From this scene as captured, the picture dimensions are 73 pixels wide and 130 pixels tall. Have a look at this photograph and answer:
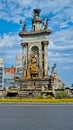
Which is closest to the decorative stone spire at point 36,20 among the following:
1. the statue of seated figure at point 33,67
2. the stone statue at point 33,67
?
the statue of seated figure at point 33,67

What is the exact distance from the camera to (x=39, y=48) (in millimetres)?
105500

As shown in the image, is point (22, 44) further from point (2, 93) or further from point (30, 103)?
point (30, 103)

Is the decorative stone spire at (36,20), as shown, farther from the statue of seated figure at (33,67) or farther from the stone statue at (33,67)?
the stone statue at (33,67)

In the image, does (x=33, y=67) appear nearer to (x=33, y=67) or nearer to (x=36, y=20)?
(x=33, y=67)

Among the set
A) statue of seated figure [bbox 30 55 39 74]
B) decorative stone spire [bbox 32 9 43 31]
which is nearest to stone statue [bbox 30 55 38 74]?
statue of seated figure [bbox 30 55 39 74]

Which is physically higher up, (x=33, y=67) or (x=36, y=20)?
(x=36, y=20)

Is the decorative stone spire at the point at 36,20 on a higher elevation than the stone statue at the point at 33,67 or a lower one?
higher

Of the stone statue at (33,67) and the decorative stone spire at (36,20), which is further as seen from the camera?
the decorative stone spire at (36,20)

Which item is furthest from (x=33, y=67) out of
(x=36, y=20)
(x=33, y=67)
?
(x=36, y=20)

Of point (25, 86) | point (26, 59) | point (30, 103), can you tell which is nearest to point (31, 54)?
point (26, 59)

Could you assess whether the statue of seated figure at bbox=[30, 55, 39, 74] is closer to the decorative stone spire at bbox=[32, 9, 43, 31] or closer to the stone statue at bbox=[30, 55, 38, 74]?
the stone statue at bbox=[30, 55, 38, 74]

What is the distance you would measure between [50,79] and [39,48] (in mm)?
11356

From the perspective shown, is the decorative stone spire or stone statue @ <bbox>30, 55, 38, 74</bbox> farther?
the decorative stone spire

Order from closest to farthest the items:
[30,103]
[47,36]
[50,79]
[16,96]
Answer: [30,103] → [16,96] → [50,79] → [47,36]
